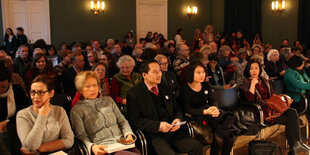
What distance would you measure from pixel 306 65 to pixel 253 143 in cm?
254

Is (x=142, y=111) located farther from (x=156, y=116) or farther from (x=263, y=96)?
(x=263, y=96)

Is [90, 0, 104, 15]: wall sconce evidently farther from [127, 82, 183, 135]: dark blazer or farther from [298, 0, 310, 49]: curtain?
[127, 82, 183, 135]: dark blazer

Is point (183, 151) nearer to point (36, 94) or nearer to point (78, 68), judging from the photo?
point (36, 94)

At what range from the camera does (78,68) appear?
4.90 meters

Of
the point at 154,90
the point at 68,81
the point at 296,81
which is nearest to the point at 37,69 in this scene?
the point at 68,81

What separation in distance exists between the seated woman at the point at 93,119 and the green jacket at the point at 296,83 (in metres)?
2.93

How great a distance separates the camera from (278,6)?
1173cm

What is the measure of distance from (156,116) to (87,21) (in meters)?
8.05

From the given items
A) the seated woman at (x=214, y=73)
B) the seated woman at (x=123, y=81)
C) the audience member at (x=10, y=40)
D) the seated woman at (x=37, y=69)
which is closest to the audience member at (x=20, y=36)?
the audience member at (x=10, y=40)

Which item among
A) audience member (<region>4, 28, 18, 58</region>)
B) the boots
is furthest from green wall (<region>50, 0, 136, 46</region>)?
the boots

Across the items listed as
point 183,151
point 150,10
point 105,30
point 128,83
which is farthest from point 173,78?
point 150,10

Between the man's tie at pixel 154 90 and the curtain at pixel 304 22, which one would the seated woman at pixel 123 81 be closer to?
the man's tie at pixel 154 90

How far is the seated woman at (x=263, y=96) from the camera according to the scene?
165 inches

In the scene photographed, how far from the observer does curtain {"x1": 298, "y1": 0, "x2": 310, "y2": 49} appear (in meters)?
11.1
